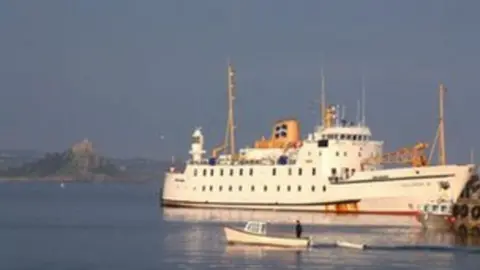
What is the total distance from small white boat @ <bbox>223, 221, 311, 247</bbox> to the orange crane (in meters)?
28.8

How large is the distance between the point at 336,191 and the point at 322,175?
1633 mm

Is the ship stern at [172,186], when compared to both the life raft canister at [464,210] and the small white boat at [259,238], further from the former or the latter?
the small white boat at [259,238]

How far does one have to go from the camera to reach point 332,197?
286 ft

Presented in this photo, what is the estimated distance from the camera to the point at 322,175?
8744 cm

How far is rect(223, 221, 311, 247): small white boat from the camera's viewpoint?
193 ft

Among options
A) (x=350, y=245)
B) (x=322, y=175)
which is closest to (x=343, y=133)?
(x=322, y=175)

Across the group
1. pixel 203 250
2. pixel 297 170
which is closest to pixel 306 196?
pixel 297 170

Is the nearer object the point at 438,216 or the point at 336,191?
the point at 438,216

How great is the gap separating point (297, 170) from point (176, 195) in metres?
14.6

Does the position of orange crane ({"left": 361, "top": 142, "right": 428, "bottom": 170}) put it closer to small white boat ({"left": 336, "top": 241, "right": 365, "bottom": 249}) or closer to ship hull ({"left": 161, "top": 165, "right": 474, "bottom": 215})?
ship hull ({"left": 161, "top": 165, "right": 474, "bottom": 215})

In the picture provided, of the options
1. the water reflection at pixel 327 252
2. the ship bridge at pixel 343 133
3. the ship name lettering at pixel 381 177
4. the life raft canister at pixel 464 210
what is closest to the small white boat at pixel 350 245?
the water reflection at pixel 327 252

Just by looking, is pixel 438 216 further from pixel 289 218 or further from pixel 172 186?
pixel 172 186

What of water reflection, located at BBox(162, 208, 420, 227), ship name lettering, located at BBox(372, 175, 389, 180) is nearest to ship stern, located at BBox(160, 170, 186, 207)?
water reflection, located at BBox(162, 208, 420, 227)

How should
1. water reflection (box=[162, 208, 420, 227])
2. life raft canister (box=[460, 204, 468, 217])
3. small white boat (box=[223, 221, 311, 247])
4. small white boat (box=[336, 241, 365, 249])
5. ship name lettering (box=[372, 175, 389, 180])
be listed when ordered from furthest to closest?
ship name lettering (box=[372, 175, 389, 180])
water reflection (box=[162, 208, 420, 227])
life raft canister (box=[460, 204, 468, 217])
small white boat (box=[336, 241, 365, 249])
small white boat (box=[223, 221, 311, 247])
